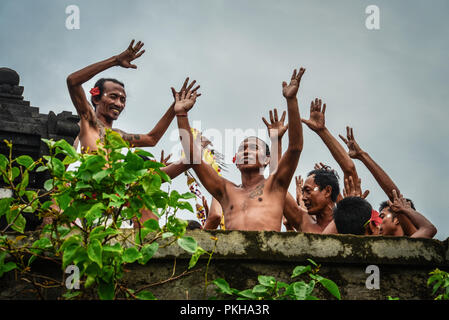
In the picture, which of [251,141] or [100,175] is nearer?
[100,175]

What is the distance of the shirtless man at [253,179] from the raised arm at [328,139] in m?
0.84

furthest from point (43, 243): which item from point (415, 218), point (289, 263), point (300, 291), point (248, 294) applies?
point (415, 218)

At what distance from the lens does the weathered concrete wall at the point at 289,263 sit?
392cm

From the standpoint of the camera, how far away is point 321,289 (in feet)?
13.3

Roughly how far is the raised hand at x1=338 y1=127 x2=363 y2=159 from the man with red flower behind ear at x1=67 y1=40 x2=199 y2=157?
208 cm

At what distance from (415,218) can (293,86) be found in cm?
164

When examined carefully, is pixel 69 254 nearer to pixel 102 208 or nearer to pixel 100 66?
pixel 102 208

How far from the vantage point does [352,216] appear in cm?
563

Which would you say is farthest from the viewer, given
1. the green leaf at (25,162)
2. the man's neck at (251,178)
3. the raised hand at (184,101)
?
the man's neck at (251,178)

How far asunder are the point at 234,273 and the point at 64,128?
2196 millimetres

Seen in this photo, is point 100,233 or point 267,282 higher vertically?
point 100,233

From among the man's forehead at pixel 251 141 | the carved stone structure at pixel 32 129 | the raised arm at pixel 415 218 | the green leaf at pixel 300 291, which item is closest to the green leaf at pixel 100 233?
the green leaf at pixel 300 291

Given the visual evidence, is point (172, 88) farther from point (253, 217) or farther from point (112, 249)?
point (112, 249)

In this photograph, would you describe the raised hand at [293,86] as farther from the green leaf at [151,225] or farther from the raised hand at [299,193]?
the green leaf at [151,225]
